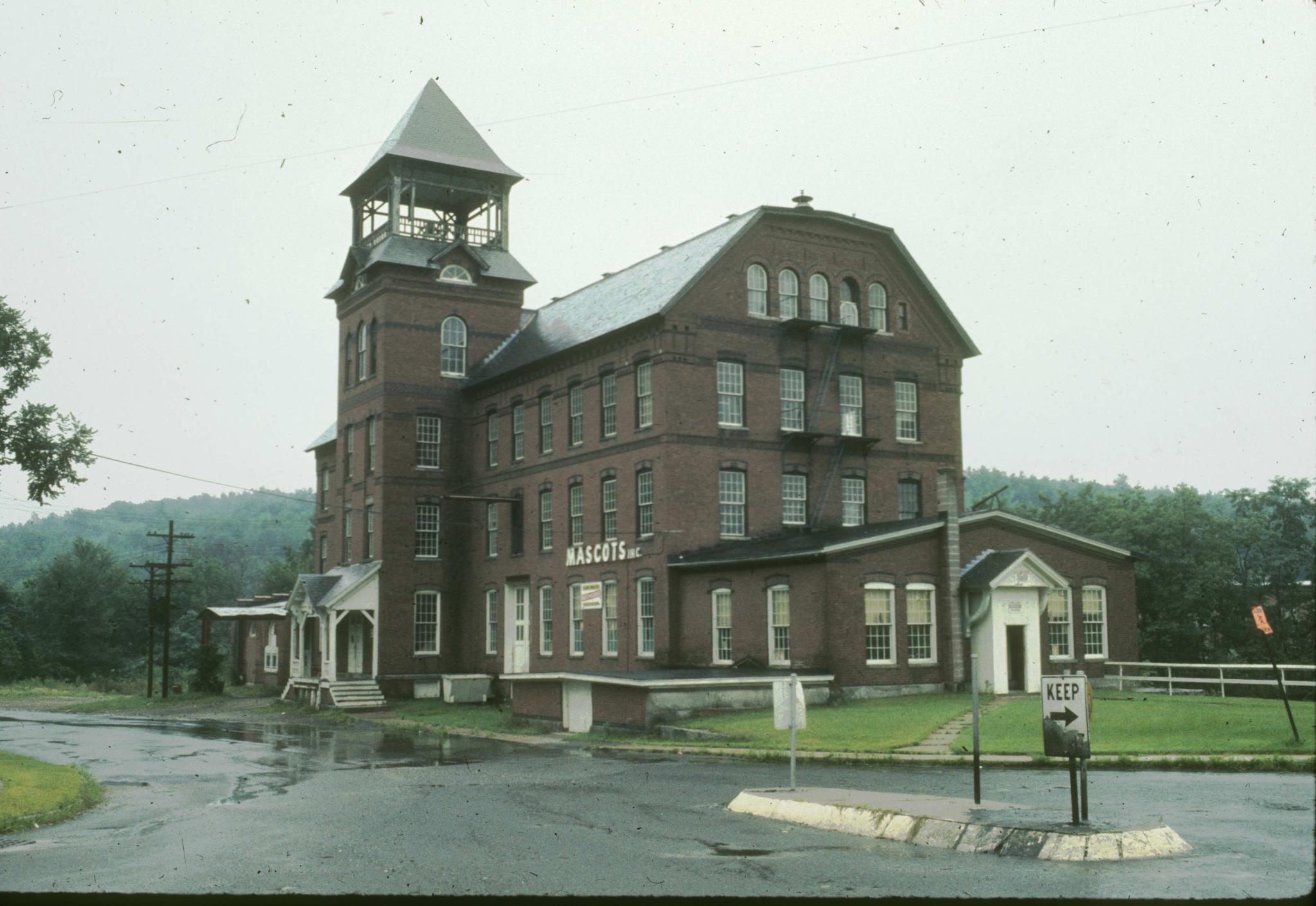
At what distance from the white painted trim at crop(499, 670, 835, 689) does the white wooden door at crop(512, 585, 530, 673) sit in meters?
11.7

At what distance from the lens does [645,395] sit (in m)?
40.6

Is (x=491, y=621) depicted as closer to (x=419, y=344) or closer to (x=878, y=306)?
(x=419, y=344)

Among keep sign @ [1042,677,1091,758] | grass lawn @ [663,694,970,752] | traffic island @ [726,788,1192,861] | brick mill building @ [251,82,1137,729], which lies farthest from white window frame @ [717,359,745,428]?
keep sign @ [1042,677,1091,758]

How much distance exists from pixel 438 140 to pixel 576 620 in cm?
2092

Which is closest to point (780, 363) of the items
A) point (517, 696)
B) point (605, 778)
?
point (517, 696)

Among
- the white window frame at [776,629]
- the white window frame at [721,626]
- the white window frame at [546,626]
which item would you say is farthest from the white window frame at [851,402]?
the white window frame at [546,626]

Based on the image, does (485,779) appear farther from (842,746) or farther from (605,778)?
(842,746)

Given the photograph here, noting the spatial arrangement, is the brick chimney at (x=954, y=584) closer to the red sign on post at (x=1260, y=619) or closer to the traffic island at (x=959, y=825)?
the red sign on post at (x=1260, y=619)

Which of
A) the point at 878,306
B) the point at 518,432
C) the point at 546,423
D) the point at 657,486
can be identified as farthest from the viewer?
the point at 518,432

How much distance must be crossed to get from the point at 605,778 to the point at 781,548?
51.8 ft

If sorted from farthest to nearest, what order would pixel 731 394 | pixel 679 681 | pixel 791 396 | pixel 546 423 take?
pixel 546 423 < pixel 791 396 < pixel 731 394 < pixel 679 681

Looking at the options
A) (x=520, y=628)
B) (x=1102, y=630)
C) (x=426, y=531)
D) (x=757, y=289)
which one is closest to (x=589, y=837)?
(x=1102, y=630)

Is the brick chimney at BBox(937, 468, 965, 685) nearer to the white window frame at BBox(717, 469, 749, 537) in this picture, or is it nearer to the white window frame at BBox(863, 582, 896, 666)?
the white window frame at BBox(863, 582, 896, 666)

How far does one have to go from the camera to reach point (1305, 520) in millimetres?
24609
